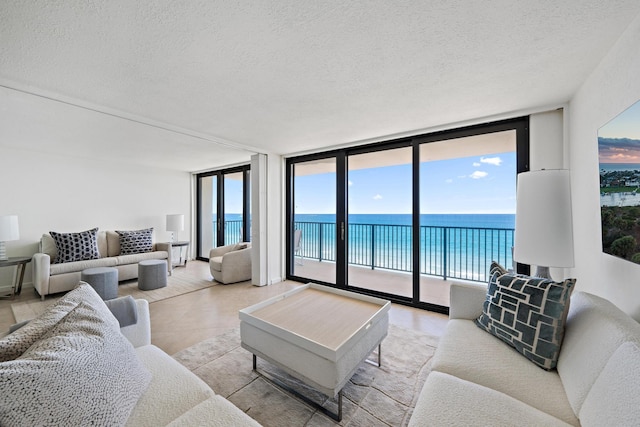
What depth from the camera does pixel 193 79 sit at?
2043 millimetres

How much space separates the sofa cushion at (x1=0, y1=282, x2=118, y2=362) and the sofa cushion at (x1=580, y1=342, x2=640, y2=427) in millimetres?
1970

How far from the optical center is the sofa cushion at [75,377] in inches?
28.2

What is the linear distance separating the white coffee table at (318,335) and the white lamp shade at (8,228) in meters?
3.89

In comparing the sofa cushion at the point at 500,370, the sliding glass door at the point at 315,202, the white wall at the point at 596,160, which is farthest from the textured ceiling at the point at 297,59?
the sofa cushion at the point at 500,370

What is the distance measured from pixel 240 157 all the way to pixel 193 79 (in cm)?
296

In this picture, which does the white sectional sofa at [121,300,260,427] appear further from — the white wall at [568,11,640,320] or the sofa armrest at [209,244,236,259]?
the sofa armrest at [209,244,236,259]

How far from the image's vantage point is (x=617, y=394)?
33.8 inches

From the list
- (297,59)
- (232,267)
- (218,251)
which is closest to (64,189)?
(218,251)

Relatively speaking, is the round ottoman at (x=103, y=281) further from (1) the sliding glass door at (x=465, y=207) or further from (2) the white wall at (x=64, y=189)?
(1) the sliding glass door at (x=465, y=207)

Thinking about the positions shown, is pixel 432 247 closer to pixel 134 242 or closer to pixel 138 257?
pixel 138 257

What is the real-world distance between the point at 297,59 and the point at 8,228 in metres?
4.52

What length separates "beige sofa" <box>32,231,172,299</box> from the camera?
11.8 ft

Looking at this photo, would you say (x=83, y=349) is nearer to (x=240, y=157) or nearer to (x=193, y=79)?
(x=193, y=79)

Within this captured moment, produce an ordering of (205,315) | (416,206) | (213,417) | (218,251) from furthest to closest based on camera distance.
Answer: (218,251) < (416,206) < (205,315) < (213,417)
